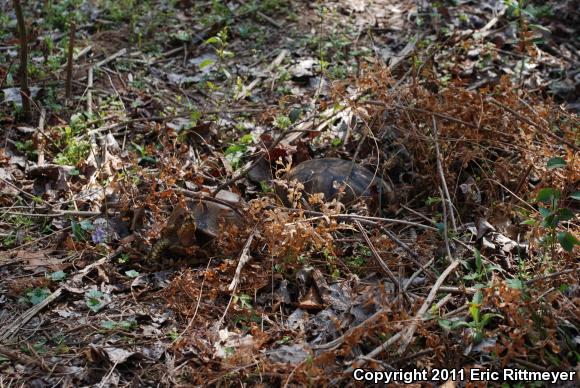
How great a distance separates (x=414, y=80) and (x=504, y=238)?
1.33 meters

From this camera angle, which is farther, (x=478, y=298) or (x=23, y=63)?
(x=23, y=63)

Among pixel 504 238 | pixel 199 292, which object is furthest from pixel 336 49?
pixel 199 292

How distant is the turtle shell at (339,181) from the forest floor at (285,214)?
49mm

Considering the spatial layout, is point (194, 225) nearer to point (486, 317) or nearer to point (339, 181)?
point (339, 181)

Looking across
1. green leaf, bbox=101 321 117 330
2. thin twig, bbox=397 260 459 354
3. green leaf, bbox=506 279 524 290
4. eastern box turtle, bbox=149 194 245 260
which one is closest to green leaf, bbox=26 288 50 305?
green leaf, bbox=101 321 117 330

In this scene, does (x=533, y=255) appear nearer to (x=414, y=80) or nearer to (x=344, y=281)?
(x=344, y=281)

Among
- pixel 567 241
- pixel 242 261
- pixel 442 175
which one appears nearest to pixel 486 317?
pixel 567 241

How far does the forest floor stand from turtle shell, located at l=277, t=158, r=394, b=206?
0.05m

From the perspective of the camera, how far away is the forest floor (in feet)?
9.63

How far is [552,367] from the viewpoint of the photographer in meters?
2.79

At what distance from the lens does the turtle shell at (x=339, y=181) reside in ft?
12.9

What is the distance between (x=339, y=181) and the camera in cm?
394

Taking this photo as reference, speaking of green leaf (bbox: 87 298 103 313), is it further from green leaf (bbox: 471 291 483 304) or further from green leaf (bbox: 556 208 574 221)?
green leaf (bbox: 556 208 574 221)

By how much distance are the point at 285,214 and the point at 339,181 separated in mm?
641
